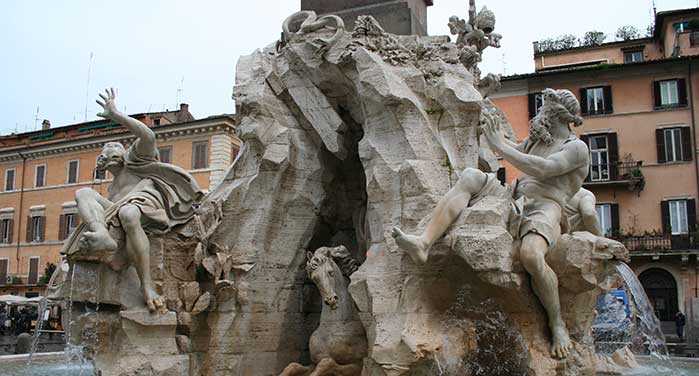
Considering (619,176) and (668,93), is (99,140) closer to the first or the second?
(619,176)

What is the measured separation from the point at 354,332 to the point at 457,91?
286cm

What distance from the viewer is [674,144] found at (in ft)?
98.5

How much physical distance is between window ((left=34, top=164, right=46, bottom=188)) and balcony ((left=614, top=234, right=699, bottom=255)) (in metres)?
28.3

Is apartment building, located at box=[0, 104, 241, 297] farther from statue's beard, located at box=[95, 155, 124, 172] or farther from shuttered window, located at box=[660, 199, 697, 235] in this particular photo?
statue's beard, located at box=[95, 155, 124, 172]

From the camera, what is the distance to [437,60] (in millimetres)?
8711

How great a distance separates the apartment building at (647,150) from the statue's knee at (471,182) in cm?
2206

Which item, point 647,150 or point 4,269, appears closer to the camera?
point 647,150

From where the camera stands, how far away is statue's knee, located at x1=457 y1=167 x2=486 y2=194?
23.8 feet

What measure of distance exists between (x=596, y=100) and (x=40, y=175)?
27721mm

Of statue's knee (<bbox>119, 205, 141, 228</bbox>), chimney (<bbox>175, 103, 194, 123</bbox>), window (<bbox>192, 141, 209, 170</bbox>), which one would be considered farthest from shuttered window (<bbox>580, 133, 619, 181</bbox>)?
statue's knee (<bbox>119, 205, 141, 228</bbox>)

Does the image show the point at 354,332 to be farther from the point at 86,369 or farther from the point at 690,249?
the point at 690,249

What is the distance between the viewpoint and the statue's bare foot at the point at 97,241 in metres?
7.86

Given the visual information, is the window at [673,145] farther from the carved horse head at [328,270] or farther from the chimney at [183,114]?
the carved horse head at [328,270]

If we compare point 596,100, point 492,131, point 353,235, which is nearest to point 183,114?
point 596,100
